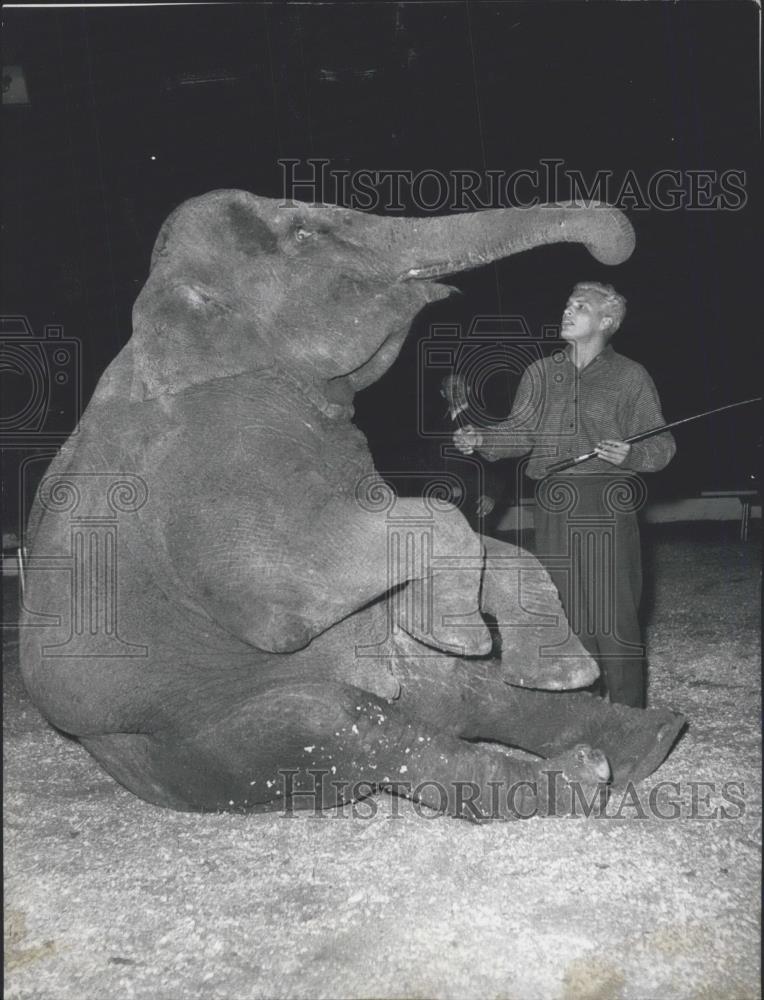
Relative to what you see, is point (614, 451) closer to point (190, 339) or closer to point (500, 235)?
point (500, 235)

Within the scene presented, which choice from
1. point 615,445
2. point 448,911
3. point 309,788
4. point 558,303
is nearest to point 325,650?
point 309,788

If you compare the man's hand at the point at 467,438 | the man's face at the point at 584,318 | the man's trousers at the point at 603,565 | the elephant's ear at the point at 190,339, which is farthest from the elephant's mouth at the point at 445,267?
the man's trousers at the point at 603,565

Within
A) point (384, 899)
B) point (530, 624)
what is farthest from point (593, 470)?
point (384, 899)

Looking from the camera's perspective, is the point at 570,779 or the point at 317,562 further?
the point at 570,779

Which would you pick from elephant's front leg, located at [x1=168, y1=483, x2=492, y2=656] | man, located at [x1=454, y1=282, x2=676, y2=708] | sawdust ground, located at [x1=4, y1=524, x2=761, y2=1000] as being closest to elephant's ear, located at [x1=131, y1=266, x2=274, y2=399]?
elephant's front leg, located at [x1=168, y1=483, x2=492, y2=656]

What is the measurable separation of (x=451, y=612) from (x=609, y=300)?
1.26 meters

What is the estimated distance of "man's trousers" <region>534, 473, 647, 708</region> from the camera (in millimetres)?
2508

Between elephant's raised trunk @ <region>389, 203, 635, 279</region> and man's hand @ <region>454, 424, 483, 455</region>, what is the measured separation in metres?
0.65

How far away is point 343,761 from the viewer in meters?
1.68

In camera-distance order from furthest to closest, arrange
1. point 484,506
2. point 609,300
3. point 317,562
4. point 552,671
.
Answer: point 484,506
point 609,300
point 552,671
point 317,562

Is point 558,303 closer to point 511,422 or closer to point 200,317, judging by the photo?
point 511,422

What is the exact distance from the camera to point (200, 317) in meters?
1.75

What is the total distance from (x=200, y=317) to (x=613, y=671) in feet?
5.09

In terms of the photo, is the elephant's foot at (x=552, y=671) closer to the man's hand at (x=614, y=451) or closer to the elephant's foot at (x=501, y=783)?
the elephant's foot at (x=501, y=783)
